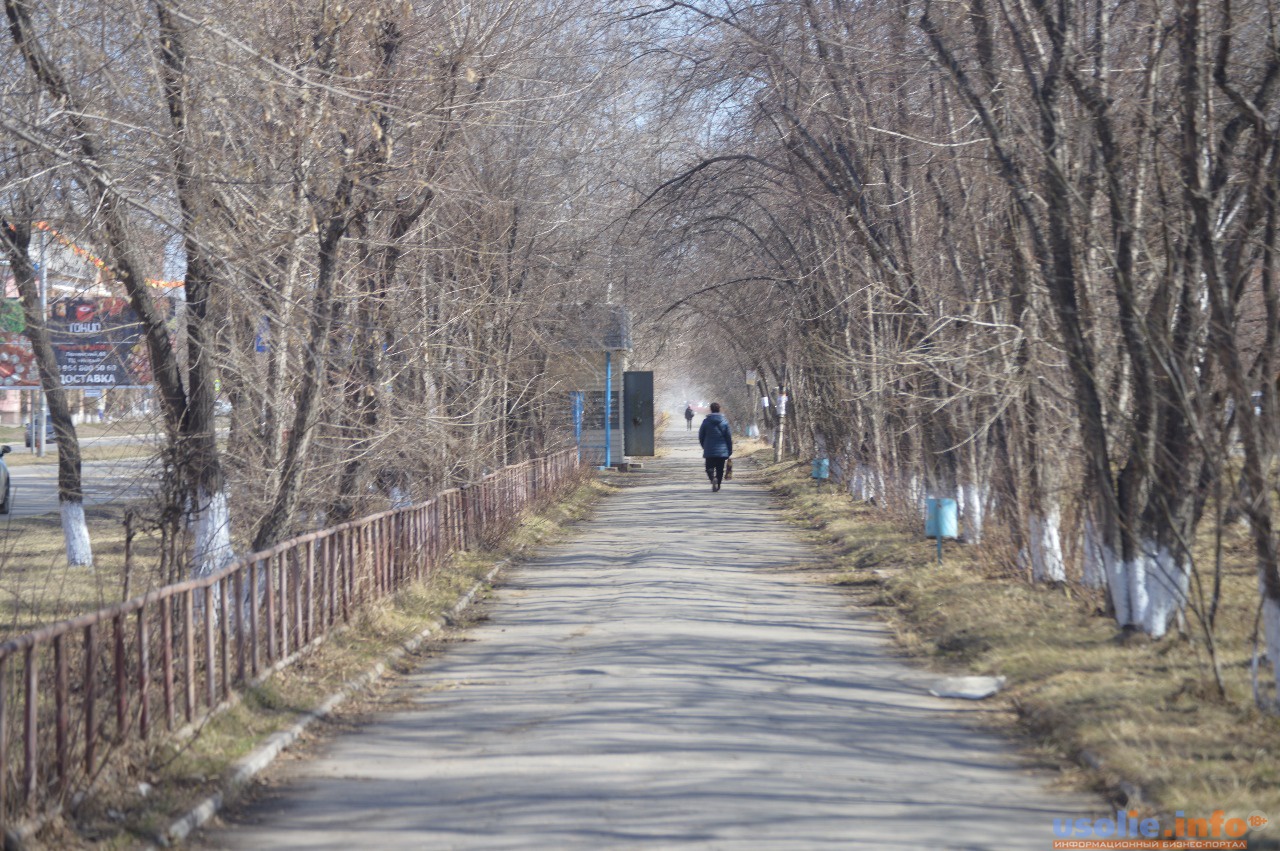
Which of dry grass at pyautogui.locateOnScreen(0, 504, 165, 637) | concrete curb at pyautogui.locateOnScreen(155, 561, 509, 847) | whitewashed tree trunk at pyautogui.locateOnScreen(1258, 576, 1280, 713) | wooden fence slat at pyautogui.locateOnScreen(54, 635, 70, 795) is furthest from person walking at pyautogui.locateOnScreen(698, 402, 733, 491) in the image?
wooden fence slat at pyautogui.locateOnScreen(54, 635, 70, 795)

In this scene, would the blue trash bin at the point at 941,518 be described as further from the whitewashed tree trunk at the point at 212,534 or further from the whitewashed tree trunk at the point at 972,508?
the whitewashed tree trunk at the point at 212,534

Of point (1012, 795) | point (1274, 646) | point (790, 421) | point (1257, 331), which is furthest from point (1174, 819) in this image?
point (790, 421)

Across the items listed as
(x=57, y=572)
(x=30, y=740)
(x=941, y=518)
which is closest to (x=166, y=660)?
(x=30, y=740)

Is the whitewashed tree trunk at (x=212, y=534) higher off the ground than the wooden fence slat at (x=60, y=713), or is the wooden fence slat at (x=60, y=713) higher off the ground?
the whitewashed tree trunk at (x=212, y=534)

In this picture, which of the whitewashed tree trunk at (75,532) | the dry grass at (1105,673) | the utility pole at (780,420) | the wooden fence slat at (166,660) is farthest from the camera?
the utility pole at (780,420)

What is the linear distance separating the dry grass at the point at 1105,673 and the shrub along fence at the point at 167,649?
4.62 m

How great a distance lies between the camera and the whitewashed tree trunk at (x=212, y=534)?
29.9 ft

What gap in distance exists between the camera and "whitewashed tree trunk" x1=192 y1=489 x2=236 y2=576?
9.11 m

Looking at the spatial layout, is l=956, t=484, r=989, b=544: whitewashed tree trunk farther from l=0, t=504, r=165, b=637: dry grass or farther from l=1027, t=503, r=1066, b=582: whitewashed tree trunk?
Answer: l=0, t=504, r=165, b=637: dry grass

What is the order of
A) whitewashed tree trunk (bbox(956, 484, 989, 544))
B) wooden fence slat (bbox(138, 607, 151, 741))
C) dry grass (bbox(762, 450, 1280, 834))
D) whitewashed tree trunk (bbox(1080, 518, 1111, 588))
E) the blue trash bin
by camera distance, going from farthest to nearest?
1. whitewashed tree trunk (bbox(956, 484, 989, 544))
2. the blue trash bin
3. whitewashed tree trunk (bbox(1080, 518, 1111, 588))
4. wooden fence slat (bbox(138, 607, 151, 741))
5. dry grass (bbox(762, 450, 1280, 834))

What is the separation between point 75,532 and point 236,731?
38.6 feet

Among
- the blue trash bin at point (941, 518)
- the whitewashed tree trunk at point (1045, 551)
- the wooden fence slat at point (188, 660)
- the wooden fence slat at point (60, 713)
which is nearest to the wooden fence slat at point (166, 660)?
the wooden fence slat at point (188, 660)

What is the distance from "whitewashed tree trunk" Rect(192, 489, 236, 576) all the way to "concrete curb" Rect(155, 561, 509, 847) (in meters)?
1.45

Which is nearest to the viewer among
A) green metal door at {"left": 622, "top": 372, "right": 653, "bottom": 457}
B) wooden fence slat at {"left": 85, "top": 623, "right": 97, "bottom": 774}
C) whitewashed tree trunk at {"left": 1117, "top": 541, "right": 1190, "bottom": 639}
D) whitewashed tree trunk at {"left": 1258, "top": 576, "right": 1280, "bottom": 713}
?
wooden fence slat at {"left": 85, "top": 623, "right": 97, "bottom": 774}
